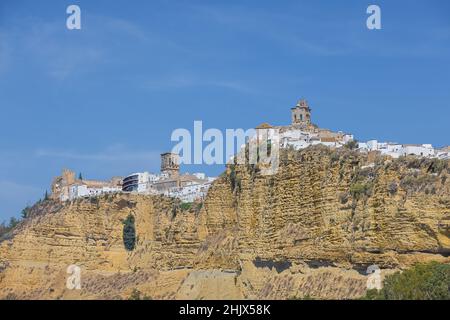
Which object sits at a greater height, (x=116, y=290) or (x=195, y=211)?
(x=195, y=211)

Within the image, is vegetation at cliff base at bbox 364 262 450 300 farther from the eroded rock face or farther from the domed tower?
the domed tower

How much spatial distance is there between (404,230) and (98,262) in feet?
101

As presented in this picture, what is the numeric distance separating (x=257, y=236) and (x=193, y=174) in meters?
33.3

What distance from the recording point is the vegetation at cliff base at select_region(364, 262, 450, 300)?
1774 inches

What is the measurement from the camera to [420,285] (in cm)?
4509

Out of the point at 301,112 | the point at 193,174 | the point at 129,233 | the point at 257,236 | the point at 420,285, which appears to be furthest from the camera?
the point at 193,174

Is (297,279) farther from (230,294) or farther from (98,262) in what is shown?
(98,262)

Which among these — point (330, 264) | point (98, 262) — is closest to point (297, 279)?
point (330, 264)

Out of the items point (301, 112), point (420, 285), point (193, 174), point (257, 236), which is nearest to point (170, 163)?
point (193, 174)

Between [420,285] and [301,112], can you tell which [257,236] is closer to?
[420,285]

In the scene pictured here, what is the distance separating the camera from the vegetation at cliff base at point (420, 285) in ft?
148

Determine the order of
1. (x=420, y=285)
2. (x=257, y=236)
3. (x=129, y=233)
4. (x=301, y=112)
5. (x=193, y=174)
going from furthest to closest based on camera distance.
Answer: (x=193, y=174)
(x=301, y=112)
(x=129, y=233)
(x=257, y=236)
(x=420, y=285)

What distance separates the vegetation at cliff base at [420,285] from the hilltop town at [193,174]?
732 cm
